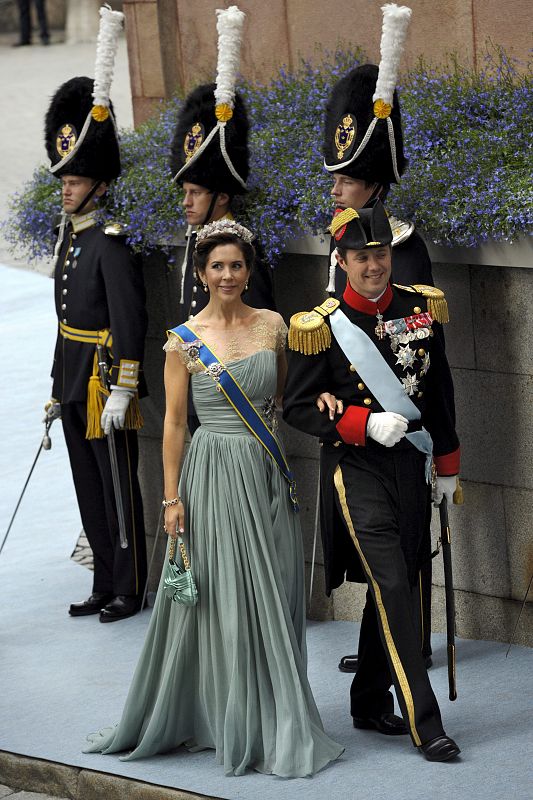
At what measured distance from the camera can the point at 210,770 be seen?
17.9 ft

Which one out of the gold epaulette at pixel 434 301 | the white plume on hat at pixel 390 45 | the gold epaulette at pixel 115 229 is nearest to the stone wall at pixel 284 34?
the white plume on hat at pixel 390 45

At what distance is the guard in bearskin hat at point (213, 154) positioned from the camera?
255 inches

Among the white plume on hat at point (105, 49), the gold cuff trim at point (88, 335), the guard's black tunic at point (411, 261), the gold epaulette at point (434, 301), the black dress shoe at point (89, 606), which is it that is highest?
the white plume on hat at point (105, 49)

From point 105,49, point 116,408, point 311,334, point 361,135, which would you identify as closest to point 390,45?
point 361,135

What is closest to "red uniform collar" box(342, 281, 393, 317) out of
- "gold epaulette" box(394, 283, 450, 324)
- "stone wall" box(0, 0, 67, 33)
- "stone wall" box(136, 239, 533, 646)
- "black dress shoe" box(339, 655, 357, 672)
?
"gold epaulette" box(394, 283, 450, 324)

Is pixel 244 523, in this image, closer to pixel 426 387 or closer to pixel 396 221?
pixel 426 387

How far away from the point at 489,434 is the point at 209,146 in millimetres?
1684

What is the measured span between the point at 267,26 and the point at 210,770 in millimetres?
4183

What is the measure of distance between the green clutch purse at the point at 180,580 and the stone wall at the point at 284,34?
A: 115 inches

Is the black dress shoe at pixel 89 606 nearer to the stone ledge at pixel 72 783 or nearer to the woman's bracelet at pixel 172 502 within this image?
the stone ledge at pixel 72 783

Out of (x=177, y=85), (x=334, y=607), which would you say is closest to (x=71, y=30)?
(x=177, y=85)

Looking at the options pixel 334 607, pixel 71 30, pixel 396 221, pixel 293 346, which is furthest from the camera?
pixel 71 30

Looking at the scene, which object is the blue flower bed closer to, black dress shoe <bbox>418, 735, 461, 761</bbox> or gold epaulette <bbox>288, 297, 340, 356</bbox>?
gold epaulette <bbox>288, 297, 340, 356</bbox>

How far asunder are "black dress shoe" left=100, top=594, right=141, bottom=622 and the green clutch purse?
1787mm
